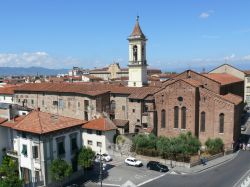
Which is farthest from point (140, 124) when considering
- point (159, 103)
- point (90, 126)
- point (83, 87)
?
point (83, 87)

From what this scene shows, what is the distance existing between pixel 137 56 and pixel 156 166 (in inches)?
1415

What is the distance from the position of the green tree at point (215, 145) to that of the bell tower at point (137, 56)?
28913 millimetres

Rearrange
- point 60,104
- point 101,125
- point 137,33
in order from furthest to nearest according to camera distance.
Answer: point 137,33
point 60,104
point 101,125

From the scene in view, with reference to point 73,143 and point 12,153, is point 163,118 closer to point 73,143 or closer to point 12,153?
point 73,143

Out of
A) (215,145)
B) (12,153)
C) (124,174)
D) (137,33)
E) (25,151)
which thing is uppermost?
(137,33)

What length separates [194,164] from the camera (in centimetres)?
4609

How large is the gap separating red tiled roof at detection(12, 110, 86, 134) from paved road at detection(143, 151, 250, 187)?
1362cm

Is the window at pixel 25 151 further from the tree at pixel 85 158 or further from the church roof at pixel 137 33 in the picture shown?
the church roof at pixel 137 33

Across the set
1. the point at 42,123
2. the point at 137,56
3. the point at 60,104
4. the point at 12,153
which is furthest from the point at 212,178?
the point at 60,104

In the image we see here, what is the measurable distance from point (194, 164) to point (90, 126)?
19.9 m

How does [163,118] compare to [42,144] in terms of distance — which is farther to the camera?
[163,118]

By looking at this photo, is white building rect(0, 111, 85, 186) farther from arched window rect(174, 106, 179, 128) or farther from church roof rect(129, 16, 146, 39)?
church roof rect(129, 16, 146, 39)

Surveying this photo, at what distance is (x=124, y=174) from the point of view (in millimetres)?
43625

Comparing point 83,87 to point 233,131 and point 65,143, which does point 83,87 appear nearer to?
point 65,143
